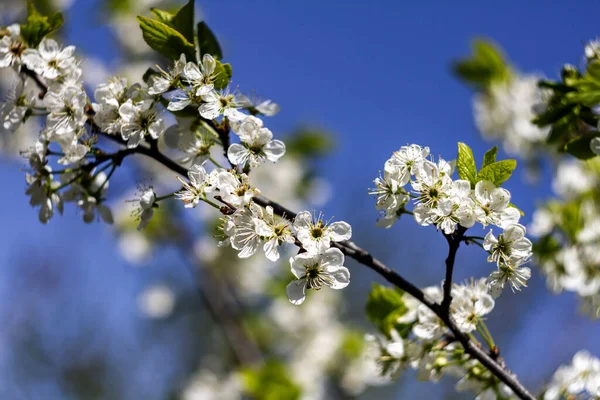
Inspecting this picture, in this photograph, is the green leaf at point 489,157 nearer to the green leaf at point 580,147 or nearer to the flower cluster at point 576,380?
the green leaf at point 580,147

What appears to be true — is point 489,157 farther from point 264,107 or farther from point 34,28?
point 34,28

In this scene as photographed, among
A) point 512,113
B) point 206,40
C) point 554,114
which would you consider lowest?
point 554,114

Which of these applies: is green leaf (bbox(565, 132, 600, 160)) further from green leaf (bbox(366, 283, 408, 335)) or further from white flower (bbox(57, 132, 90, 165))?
white flower (bbox(57, 132, 90, 165))

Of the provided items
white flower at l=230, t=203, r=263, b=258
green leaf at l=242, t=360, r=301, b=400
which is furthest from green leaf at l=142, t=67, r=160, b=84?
green leaf at l=242, t=360, r=301, b=400

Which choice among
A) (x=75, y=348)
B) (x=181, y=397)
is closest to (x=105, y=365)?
(x=75, y=348)

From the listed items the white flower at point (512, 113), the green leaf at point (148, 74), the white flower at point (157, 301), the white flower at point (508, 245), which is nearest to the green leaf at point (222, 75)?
the green leaf at point (148, 74)

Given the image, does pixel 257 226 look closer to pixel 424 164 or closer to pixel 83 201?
pixel 424 164

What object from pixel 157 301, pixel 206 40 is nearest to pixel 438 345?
pixel 206 40
